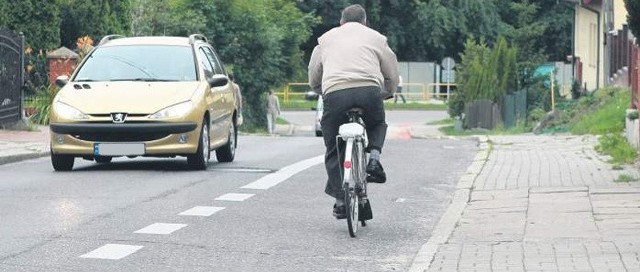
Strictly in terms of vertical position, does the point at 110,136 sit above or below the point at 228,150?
above

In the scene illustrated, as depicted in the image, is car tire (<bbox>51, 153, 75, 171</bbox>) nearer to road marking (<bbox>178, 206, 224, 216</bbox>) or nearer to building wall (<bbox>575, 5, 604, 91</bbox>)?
road marking (<bbox>178, 206, 224, 216</bbox>)

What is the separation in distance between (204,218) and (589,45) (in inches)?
1549

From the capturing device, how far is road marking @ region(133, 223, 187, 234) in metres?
10.9

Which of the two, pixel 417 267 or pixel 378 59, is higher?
pixel 378 59

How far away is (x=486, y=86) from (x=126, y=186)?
30.3 m

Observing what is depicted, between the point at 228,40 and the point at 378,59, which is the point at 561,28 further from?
the point at 378,59

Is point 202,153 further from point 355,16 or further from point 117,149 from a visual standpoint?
point 355,16

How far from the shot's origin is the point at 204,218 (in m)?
11.8

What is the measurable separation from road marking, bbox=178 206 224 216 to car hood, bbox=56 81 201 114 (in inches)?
161

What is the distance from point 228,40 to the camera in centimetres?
5084

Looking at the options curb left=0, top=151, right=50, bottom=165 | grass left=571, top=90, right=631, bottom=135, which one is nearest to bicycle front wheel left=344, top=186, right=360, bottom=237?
curb left=0, top=151, right=50, bottom=165

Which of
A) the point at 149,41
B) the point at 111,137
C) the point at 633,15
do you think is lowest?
the point at 111,137

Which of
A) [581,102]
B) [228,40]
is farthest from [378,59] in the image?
[228,40]

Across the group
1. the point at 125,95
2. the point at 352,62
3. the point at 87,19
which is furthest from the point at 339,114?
the point at 87,19
